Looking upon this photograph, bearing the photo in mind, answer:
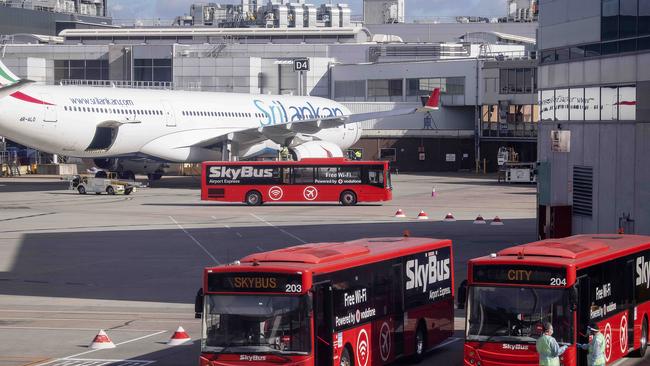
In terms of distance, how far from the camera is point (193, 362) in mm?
23688

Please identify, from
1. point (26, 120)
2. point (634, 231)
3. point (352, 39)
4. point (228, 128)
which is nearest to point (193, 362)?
point (634, 231)

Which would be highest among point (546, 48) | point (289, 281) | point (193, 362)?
point (546, 48)

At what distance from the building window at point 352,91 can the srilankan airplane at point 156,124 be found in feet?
85.6

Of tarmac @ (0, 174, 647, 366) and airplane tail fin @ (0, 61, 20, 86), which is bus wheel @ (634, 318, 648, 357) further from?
airplane tail fin @ (0, 61, 20, 86)

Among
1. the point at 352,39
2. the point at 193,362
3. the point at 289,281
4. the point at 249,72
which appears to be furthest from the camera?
the point at 352,39

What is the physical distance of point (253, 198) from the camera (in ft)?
209

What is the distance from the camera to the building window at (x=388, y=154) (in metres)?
108

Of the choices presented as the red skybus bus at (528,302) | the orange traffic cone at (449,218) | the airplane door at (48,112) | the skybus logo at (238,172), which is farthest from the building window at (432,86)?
the red skybus bus at (528,302)

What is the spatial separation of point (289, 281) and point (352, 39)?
118m

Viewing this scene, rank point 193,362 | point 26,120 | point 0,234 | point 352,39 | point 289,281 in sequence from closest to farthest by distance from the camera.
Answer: point 289,281
point 193,362
point 0,234
point 26,120
point 352,39

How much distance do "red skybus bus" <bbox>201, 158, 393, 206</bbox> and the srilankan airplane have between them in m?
10.1

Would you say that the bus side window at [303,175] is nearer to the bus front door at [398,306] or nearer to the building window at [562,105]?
the building window at [562,105]

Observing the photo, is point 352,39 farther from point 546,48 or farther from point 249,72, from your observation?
point 546,48

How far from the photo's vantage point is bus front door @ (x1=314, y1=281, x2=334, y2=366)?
773 inches
